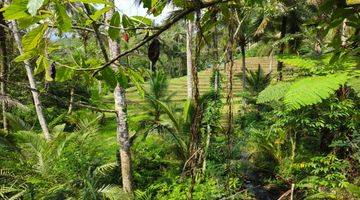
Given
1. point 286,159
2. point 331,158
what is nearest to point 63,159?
point 286,159

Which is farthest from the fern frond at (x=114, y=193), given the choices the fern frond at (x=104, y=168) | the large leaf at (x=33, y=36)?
the large leaf at (x=33, y=36)

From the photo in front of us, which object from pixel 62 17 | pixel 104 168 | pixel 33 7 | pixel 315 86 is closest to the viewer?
pixel 33 7

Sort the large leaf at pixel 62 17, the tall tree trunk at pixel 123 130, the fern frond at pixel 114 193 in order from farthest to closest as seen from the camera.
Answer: the fern frond at pixel 114 193 → the tall tree trunk at pixel 123 130 → the large leaf at pixel 62 17

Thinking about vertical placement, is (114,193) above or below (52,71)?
below

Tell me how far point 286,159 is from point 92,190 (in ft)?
13.6

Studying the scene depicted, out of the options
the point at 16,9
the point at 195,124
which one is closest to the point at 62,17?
the point at 16,9

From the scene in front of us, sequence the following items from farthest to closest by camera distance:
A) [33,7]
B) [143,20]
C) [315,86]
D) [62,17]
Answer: [315,86] → [143,20] → [62,17] → [33,7]

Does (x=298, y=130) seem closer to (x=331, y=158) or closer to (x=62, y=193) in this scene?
(x=331, y=158)

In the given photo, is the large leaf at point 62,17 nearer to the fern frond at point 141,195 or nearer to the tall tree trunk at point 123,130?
the tall tree trunk at point 123,130

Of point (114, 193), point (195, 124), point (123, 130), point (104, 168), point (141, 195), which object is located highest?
point (195, 124)

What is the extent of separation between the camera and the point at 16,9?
0.68 metres

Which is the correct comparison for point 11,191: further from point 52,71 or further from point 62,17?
point 62,17

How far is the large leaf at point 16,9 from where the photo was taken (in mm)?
672

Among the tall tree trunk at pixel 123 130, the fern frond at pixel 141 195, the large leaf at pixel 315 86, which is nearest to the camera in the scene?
the large leaf at pixel 315 86
